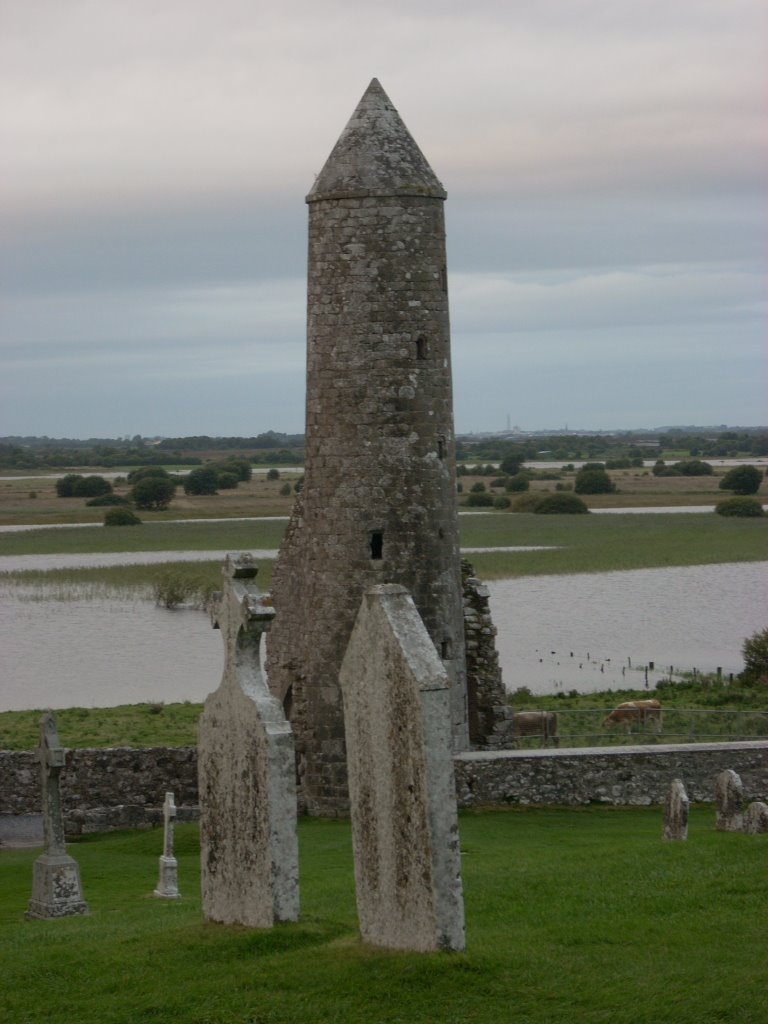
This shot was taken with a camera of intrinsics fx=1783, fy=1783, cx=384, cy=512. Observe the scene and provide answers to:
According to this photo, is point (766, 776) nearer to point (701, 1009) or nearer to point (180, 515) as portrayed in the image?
point (701, 1009)

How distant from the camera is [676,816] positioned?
17.8m

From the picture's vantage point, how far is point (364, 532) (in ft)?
75.9

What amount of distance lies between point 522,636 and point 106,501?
62711 millimetres

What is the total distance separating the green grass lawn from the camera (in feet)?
32.8

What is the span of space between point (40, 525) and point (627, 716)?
7061 cm

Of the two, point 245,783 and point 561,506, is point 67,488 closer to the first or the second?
point 561,506

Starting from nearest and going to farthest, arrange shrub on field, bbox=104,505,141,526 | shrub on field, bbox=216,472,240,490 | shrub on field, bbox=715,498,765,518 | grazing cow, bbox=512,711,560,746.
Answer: grazing cow, bbox=512,711,560,746 < shrub on field, bbox=104,505,141,526 < shrub on field, bbox=715,498,765,518 < shrub on field, bbox=216,472,240,490

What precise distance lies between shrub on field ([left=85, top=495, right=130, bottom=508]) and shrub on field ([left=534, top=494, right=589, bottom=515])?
25.1m

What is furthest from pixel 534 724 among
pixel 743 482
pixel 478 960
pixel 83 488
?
pixel 83 488

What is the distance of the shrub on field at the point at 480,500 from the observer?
114 m

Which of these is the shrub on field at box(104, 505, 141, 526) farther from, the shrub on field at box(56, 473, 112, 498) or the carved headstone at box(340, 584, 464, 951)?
the carved headstone at box(340, 584, 464, 951)

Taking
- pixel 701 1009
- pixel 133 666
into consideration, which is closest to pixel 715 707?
pixel 133 666

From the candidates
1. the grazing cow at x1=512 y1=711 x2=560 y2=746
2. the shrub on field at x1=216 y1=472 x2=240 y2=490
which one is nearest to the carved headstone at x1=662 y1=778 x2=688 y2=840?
the grazing cow at x1=512 y1=711 x2=560 y2=746

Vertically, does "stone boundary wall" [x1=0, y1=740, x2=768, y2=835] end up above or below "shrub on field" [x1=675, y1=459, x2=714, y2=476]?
below
